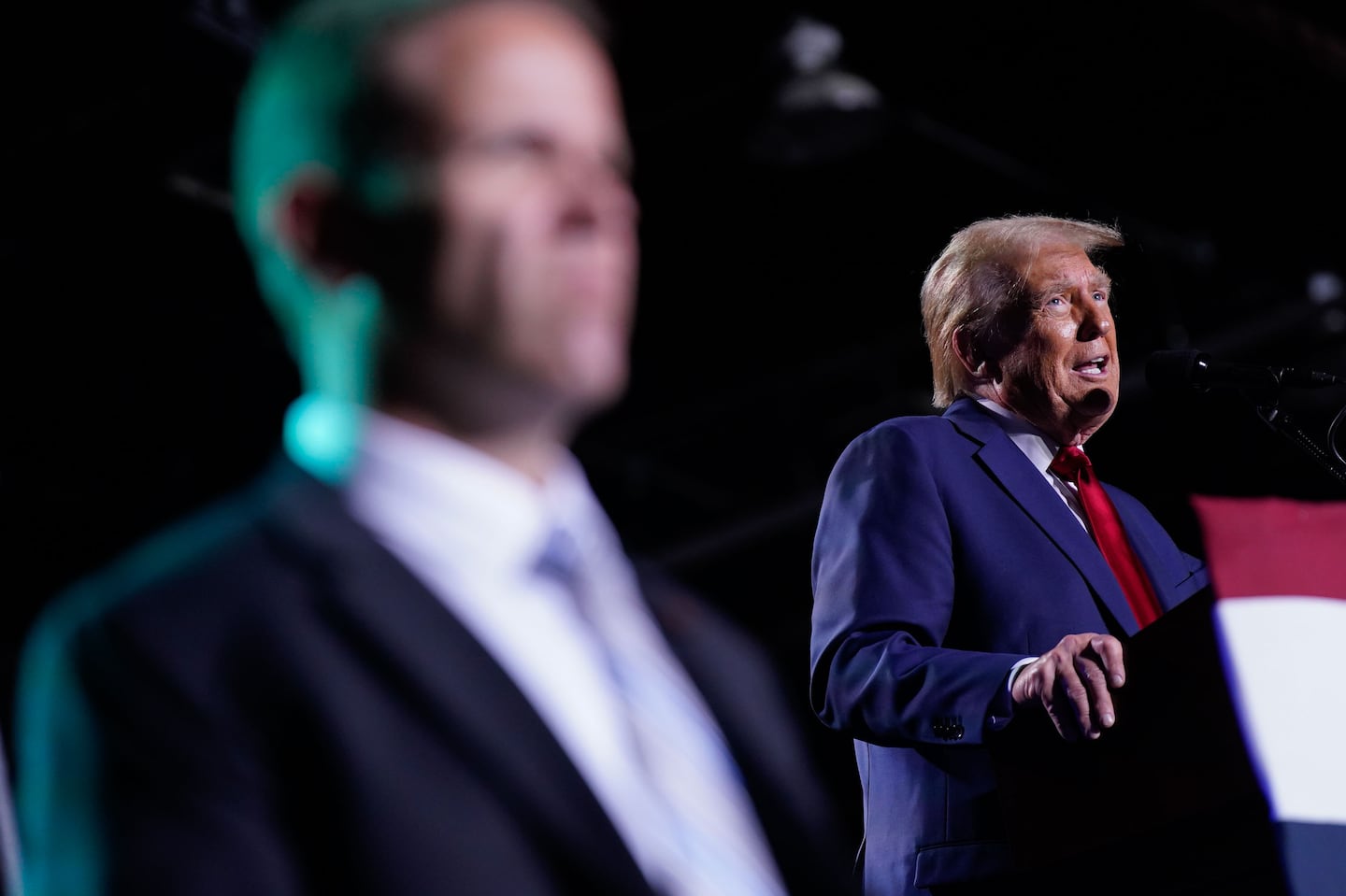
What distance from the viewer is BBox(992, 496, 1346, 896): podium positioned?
1.39 metres

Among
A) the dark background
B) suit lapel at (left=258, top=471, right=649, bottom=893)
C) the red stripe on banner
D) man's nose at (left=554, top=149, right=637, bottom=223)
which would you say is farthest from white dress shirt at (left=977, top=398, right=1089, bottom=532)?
the dark background

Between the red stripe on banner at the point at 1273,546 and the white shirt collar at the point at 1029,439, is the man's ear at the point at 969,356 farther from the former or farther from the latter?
the red stripe on banner at the point at 1273,546

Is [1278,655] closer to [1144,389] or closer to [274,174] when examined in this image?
[274,174]

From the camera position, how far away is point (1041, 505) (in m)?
1.73

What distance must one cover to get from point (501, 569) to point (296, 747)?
0.15 meters

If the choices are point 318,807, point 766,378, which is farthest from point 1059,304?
point 766,378

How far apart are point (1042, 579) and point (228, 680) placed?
3.84 ft

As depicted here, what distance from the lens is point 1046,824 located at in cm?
144

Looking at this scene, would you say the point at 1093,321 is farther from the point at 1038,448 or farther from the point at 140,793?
the point at 140,793

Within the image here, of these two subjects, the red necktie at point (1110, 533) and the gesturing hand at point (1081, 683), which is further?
the red necktie at point (1110, 533)

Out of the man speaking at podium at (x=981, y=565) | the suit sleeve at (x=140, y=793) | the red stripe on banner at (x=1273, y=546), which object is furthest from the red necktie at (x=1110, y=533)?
the suit sleeve at (x=140, y=793)

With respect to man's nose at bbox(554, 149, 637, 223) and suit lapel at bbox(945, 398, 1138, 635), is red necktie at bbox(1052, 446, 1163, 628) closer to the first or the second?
suit lapel at bbox(945, 398, 1138, 635)

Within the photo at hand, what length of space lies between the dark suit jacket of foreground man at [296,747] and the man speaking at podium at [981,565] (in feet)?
2.81

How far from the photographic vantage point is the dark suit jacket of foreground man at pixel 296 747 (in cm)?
65
